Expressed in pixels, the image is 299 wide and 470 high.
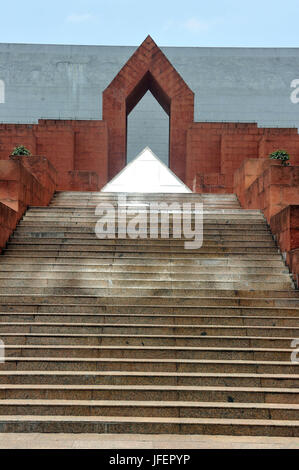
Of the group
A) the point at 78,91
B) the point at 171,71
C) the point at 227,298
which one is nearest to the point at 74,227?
the point at 227,298

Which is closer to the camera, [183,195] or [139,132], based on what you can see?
[183,195]

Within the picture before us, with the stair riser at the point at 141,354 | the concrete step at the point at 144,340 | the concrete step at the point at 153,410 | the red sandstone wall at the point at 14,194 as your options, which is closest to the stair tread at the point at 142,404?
the concrete step at the point at 153,410

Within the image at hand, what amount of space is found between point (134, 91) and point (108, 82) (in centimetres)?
948

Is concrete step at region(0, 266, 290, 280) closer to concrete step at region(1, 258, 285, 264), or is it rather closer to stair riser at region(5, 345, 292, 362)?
concrete step at region(1, 258, 285, 264)

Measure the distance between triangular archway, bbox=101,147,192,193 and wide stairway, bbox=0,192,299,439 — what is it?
→ 191 inches

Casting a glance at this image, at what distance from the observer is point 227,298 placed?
20.4 feet

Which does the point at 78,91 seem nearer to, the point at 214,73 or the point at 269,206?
the point at 214,73

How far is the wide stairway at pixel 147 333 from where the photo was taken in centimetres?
422

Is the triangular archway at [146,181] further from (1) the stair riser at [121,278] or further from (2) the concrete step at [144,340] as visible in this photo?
(2) the concrete step at [144,340]

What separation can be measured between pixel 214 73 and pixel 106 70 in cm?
642

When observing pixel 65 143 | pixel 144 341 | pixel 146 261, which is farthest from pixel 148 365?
pixel 65 143

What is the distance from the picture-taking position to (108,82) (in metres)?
25.3

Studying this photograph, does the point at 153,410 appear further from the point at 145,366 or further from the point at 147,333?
the point at 147,333
